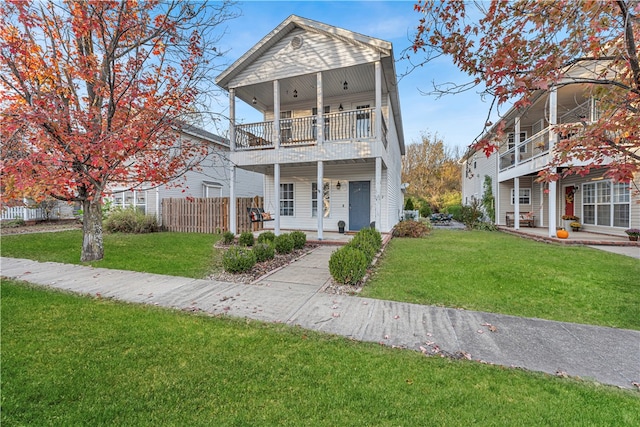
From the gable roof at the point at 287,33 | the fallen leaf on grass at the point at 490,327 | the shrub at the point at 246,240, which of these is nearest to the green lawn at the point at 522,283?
the fallen leaf on grass at the point at 490,327

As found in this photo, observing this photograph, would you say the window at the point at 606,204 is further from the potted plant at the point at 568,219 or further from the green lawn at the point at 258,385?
the green lawn at the point at 258,385

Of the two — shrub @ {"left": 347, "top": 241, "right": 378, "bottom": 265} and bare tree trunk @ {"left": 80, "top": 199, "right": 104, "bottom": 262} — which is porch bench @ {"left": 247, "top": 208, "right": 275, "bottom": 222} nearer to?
bare tree trunk @ {"left": 80, "top": 199, "right": 104, "bottom": 262}

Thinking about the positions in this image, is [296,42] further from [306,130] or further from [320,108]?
[306,130]

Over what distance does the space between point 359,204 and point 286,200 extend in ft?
11.9

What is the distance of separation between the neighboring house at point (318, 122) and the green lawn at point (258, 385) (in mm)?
7211

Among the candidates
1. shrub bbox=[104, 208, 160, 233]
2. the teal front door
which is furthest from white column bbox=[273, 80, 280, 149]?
shrub bbox=[104, 208, 160, 233]

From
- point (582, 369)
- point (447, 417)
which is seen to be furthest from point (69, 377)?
point (582, 369)

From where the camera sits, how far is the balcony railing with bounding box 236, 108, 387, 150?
1074 cm

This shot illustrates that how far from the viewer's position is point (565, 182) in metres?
14.0

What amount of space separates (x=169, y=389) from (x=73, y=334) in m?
1.92

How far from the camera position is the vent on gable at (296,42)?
10.4 m

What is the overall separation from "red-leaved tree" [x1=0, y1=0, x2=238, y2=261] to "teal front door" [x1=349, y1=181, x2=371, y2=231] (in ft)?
23.9

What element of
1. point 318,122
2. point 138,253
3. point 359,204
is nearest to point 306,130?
point 318,122

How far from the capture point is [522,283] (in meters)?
5.61
